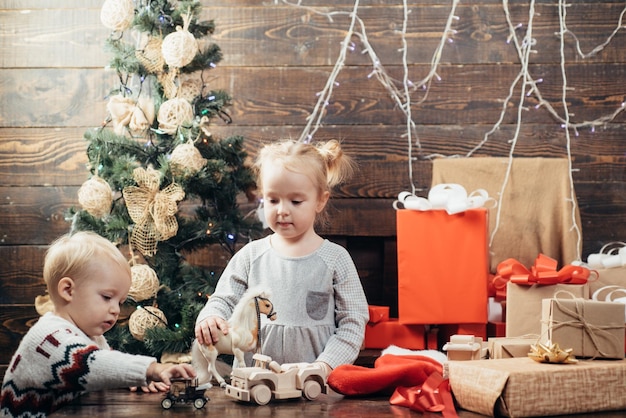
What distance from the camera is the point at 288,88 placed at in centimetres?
→ 310

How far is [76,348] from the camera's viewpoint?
1.52 meters

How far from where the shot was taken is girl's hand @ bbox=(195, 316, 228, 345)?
1.58 metres

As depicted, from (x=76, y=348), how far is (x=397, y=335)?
1295 millimetres

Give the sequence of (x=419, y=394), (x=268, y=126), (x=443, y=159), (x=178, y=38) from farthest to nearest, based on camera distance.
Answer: (x=268, y=126), (x=443, y=159), (x=178, y=38), (x=419, y=394)

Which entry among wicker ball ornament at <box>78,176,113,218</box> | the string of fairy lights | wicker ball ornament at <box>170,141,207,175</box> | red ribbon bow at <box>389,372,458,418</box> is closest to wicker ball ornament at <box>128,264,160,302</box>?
wicker ball ornament at <box>78,176,113,218</box>

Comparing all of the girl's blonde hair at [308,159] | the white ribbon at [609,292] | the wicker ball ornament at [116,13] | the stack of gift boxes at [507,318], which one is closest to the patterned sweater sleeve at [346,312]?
the girl's blonde hair at [308,159]

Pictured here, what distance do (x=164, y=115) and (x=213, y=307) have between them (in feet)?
2.84

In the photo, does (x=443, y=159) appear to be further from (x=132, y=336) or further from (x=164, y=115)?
(x=132, y=336)

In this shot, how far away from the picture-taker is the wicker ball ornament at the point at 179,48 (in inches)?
99.4

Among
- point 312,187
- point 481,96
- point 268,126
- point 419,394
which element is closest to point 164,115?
point 268,126

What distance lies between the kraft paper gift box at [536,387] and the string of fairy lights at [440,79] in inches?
67.3

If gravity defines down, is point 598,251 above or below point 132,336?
above

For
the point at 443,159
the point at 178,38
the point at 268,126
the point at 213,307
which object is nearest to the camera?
the point at 213,307

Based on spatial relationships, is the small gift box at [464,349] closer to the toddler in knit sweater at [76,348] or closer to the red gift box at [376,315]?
the toddler in knit sweater at [76,348]
